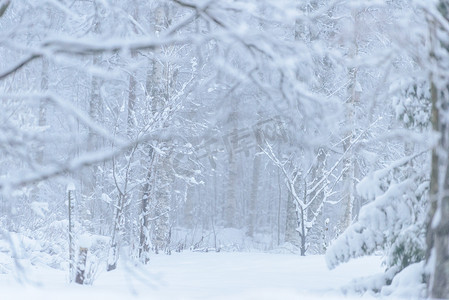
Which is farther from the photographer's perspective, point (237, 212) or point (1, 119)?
point (237, 212)

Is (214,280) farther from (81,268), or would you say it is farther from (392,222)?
(392,222)

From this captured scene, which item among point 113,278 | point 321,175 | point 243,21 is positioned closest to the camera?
point 243,21

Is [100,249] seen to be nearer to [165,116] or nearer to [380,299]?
[165,116]

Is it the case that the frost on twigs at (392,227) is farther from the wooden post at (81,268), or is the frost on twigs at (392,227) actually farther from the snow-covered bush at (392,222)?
the wooden post at (81,268)

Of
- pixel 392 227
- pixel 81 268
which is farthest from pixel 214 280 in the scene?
pixel 392 227

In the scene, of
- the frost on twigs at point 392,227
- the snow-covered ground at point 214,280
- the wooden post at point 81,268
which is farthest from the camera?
the wooden post at point 81,268

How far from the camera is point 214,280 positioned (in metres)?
7.15

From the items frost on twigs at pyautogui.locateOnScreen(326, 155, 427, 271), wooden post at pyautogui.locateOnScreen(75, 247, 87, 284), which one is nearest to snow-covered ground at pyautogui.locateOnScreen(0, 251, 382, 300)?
wooden post at pyautogui.locateOnScreen(75, 247, 87, 284)

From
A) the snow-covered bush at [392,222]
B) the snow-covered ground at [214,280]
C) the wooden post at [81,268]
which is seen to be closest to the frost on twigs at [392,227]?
the snow-covered bush at [392,222]

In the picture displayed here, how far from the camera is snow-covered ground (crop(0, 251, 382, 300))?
4384 millimetres

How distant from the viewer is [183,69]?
50.5ft

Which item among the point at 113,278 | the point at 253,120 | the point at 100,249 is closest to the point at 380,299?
the point at 253,120

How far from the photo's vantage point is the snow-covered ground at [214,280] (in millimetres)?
4384

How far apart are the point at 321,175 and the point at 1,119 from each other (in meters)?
10.3
